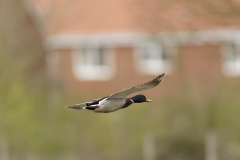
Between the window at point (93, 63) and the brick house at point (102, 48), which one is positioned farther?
the window at point (93, 63)

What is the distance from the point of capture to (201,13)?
1598 cm

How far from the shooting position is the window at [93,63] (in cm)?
3569

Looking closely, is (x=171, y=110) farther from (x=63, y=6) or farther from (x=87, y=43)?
(x=87, y=43)

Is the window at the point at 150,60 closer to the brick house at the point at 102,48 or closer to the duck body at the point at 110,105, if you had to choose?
the brick house at the point at 102,48

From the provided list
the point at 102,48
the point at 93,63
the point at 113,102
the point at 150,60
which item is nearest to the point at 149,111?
the point at 113,102

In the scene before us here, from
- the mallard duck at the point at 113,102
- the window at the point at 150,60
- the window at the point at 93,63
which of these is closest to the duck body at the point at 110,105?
the mallard duck at the point at 113,102

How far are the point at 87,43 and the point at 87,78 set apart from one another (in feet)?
5.43

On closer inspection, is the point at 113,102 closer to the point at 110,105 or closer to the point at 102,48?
the point at 110,105

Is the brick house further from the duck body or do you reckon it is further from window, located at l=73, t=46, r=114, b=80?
the duck body

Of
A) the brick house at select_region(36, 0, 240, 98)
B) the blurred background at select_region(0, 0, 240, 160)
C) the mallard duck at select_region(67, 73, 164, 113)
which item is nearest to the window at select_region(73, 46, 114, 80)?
the brick house at select_region(36, 0, 240, 98)

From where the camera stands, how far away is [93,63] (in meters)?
37.7

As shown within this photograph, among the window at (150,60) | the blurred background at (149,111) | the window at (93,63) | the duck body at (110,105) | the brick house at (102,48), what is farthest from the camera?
the window at (93,63)

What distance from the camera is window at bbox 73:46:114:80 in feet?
117

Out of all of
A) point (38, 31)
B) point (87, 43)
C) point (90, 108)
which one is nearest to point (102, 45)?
point (87, 43)
